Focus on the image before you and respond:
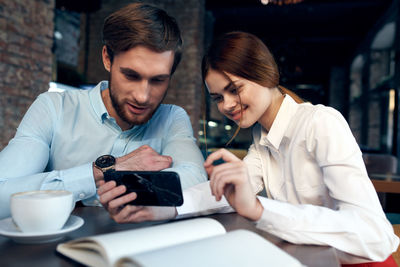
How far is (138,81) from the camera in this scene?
1.42 metres

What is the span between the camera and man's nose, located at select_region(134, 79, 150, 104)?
140 centimetres

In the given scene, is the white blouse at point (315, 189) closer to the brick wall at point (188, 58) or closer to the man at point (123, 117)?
the man at point (123, 117)

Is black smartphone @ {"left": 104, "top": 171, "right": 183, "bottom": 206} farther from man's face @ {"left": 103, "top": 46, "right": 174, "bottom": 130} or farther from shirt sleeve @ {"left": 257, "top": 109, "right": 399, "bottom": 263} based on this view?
man's face @ {"left": 103, "top": 46, "right": 174, "bottom": 130}

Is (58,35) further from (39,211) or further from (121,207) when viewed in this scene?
(39,211)

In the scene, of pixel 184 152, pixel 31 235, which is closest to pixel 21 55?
pixel 184 152

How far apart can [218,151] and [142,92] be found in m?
0.67

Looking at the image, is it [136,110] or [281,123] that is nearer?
[281,123]

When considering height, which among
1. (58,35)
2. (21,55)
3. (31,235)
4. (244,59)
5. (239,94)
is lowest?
(31,235)

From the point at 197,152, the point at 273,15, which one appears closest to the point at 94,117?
the point at 197,152

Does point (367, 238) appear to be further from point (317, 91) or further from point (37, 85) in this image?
point (317, 91)

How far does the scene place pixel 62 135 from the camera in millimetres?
1450

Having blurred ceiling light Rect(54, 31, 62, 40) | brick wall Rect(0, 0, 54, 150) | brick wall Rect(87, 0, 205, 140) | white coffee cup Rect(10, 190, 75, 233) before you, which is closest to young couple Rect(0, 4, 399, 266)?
white coffee cup Rect(10, 190, 75, 233)

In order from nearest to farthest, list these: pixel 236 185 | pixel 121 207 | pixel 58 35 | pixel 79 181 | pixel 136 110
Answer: pixel 236 185
pixel 121 207
pixel 79 181
pixel 136 110
pixel 58 35

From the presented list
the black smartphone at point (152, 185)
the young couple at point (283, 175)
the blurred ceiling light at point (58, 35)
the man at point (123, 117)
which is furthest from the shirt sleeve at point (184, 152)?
the blurred ceiling light at point (58, 35)
